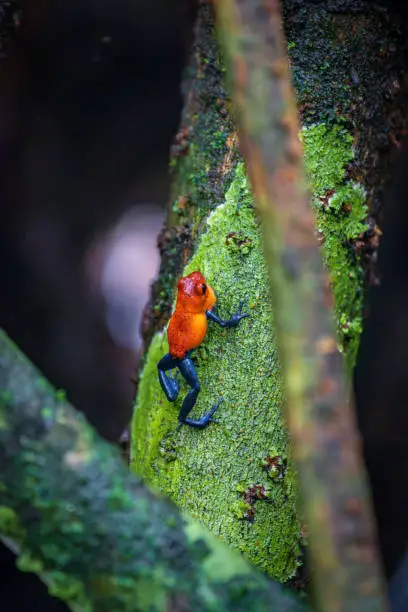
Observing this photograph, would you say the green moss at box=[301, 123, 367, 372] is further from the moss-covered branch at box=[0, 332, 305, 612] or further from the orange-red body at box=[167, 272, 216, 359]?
the moss-covered branch at box=[0, 332, 305, 612]

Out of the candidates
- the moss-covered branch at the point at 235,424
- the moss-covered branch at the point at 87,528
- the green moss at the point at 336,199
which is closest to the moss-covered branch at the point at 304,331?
the moss-covered branch at the point at 87,528

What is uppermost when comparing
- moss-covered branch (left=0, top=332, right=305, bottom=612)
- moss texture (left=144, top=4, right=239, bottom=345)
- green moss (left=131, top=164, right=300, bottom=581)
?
moss-covered branch (left=0, top=332, right=305, bottom=612)

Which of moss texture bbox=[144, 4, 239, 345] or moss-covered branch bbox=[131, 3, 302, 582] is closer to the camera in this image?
moss-covered branch bbox=[131, 3, 302, 582]

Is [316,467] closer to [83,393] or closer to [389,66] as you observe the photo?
[389,66]

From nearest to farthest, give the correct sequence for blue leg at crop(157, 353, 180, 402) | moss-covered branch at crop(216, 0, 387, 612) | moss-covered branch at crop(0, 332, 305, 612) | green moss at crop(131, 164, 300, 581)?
moss-covered branch at crop(216, 0, 387, 612), moss-covered branch at crop(0, 332, 305, 612), green moss at crop(131, 164, 300, 581), blue leg at crop(157, 353, 180, 402)

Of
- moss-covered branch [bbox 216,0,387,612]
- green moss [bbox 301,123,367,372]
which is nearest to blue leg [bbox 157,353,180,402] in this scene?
green moss [bbox 301,123,367,372]

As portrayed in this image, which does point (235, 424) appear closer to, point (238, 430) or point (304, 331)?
point (238, 430)

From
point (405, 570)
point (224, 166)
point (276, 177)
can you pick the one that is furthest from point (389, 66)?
point (405, 570)
